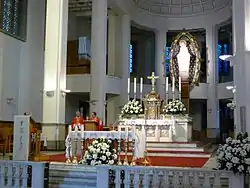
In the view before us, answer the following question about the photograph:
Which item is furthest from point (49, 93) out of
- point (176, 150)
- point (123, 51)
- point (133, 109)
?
point (123, 51)

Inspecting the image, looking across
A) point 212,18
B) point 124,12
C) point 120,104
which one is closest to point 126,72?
point 120,104

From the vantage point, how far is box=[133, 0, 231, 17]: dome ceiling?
2220 cm

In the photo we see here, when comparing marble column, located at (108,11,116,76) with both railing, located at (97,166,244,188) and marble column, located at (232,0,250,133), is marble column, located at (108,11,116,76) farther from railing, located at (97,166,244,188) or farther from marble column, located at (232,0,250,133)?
railing, located at (97,166,244,188)

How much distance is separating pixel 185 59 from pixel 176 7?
3951 millimetres

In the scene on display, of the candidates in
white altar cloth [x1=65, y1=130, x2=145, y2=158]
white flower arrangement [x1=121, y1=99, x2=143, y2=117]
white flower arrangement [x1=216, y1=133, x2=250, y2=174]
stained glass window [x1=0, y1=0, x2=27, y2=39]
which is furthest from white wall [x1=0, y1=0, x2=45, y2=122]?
white flower arrangement [x1=216, y1=133, x2=250, y2=174]

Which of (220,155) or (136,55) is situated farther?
(136,55)

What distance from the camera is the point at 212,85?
2172cm

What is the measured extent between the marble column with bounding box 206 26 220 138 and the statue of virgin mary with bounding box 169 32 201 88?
164 centimetres

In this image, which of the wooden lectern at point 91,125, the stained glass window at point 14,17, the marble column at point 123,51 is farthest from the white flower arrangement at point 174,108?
the stained glass window at point 14,17

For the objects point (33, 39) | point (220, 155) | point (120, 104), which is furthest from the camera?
point (120, 104)

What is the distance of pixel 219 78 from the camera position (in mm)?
22891

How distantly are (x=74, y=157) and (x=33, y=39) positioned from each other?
9565 millimetres

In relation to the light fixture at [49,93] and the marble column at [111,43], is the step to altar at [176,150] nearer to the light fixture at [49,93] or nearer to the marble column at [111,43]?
the light fixture at [49,93]

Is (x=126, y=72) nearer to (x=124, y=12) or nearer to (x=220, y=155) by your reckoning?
(x=124, y=12)
